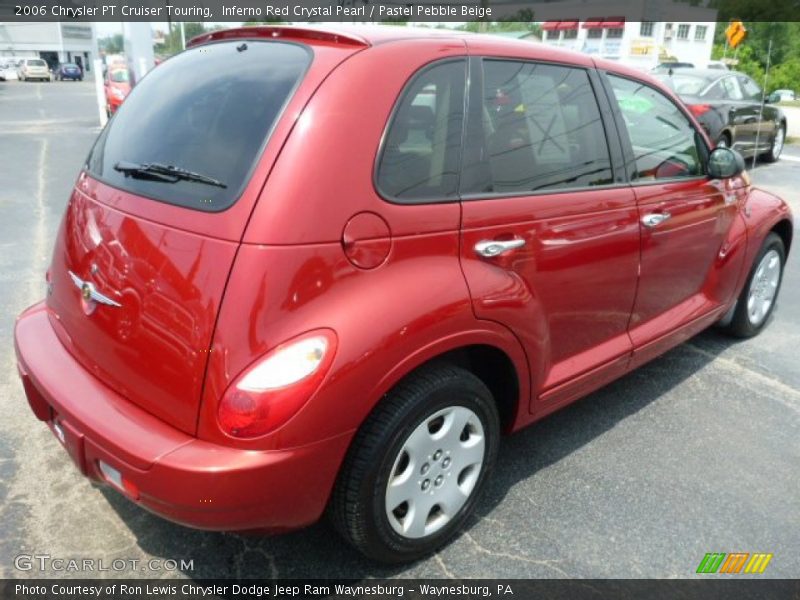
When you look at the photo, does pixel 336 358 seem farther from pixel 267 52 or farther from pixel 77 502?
pixel 77 502

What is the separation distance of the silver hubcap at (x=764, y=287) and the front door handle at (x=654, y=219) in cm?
146

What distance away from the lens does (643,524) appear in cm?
262

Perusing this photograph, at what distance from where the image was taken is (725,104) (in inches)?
383

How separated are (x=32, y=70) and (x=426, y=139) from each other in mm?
51115

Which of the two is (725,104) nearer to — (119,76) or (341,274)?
(341,274)

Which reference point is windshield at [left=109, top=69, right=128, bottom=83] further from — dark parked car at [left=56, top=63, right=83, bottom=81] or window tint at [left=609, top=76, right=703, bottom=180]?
dark parked car at [left=56, top=63, right=83, bottom=81]

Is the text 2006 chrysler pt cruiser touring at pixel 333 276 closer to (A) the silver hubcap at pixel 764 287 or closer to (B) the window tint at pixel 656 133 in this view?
(B) the window tint at pixel 656 133

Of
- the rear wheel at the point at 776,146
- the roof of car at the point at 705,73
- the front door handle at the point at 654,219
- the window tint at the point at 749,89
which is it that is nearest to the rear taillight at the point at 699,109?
the roof of car at the point at 705,73

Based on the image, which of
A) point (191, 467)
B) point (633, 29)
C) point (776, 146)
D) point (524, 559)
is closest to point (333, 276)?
point (191, 467)

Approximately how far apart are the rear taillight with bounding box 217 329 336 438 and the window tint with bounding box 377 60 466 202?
59 centimetres

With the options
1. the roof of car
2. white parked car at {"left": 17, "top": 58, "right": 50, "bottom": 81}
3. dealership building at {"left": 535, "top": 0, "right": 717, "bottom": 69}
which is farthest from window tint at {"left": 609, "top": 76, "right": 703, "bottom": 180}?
white parked car at {"left": 17, "top": 58, "right": 50, "bottom": 81}

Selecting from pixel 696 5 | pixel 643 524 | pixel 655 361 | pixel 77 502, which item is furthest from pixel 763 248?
pixel 696 5

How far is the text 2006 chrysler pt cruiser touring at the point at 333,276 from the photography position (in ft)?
6.04

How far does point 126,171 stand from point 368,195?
3.09 feet
